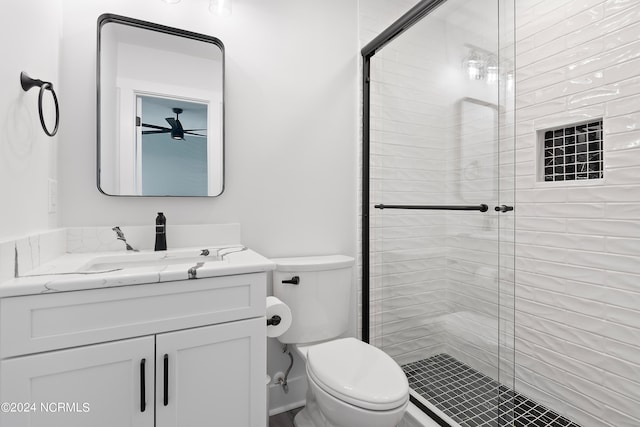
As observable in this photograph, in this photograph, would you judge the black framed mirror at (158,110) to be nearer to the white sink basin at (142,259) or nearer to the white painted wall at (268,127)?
the white painted wall at (268,127)

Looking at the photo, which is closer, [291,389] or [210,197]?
[210,197]

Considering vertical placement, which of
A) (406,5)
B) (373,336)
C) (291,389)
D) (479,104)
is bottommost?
(291,389)

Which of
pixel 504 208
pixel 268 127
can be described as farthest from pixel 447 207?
pixel 268 127

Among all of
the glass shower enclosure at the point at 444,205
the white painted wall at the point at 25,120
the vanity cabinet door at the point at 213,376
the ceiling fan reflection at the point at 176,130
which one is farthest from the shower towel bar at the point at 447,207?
the white painted wall at the point at 25,120

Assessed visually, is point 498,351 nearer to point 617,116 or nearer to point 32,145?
point 617,116

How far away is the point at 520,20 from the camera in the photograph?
1.88 m

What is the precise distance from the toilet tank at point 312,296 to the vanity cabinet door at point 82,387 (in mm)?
688

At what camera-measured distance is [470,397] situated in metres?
1.29

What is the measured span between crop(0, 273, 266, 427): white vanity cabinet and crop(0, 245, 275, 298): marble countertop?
3cm

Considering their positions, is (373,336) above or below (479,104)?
below

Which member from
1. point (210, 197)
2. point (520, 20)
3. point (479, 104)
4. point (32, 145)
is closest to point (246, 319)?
point (210, 197)

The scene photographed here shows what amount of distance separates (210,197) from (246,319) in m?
0.70

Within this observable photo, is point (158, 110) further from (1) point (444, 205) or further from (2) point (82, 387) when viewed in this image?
(1) point (444, 205)

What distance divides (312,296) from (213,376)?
24.4 inches
